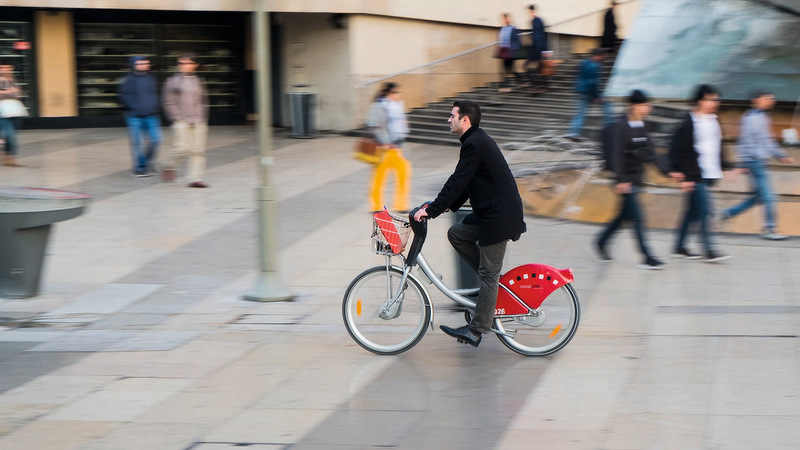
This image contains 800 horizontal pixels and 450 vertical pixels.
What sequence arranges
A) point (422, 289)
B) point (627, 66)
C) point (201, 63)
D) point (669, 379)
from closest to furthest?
point (669, 379)
point (422, 289)
point (627, 66)
point (201, 63)

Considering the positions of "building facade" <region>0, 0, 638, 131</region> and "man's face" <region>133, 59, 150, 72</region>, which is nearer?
"man's face" <region>133, 59, 150, 72</region>

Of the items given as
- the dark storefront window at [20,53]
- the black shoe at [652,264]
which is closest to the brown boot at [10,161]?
the dark storefront window at [20,53]

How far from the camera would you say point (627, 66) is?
62.8ft

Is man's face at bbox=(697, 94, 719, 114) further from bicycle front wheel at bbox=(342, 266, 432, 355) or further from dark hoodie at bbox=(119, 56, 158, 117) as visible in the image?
dark hoodie at bbox=(119, 56, 158, 117)

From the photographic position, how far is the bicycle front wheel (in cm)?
688

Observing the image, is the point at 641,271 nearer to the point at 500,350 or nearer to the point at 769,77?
the point at 500,350

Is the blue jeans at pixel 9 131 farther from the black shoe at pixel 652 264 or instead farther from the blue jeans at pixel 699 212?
the blue jeans at pixel 699 212

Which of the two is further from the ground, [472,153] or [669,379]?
[472,153]

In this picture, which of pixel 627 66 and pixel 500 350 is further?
pixel 627 66

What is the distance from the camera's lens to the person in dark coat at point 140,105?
1470 cm

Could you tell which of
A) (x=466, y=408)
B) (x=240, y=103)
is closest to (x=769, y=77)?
(x=240, y=103)

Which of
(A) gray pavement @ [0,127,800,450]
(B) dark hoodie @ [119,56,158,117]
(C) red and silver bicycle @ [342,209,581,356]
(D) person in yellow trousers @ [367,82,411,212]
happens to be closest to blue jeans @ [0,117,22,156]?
(B) dark hoodie @ [119,56,158,117]

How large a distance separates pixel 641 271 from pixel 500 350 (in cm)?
274

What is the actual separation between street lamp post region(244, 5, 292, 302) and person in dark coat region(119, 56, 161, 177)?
6.54 metres
